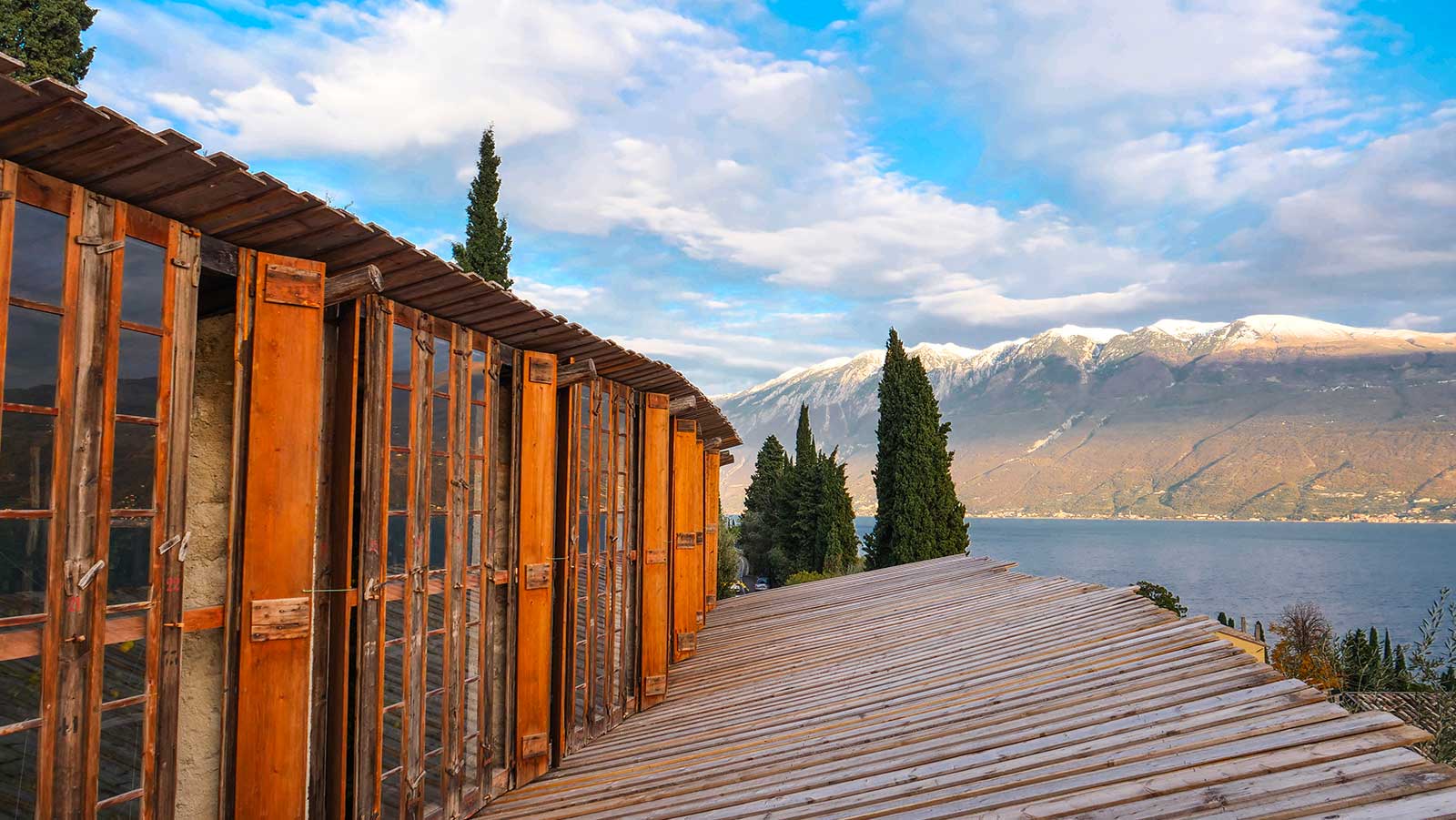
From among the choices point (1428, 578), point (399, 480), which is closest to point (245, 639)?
point (399, 480)

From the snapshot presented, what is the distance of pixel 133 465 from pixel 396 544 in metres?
1.70

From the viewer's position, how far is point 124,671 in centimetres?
327

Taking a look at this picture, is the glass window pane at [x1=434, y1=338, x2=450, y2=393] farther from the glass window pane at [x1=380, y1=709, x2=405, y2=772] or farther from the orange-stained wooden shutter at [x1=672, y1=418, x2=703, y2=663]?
the orange-stained wooden shutter at [x1=672, y1=418, x2=703, y2=663]

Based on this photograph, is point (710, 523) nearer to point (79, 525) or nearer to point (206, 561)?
point (206, 561)

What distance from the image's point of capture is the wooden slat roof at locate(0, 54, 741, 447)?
272 cm

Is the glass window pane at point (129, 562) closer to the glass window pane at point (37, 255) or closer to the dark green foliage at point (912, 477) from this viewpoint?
the glass window pane at point (37, 255)

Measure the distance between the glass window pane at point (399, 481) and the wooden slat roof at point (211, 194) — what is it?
88cm

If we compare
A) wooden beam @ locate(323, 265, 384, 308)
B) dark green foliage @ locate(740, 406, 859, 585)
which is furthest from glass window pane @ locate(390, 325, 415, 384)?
dark green foliage @ locate(740, 406, 859, 585)

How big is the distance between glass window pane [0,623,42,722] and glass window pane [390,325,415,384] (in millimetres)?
2154

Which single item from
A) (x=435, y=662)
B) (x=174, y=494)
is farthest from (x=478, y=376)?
(x=174, y=494)

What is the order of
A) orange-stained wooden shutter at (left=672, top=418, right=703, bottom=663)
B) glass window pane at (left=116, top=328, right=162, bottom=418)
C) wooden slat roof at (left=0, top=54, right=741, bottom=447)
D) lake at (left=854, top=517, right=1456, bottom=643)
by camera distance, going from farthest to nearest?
1. lake at (left=854, top=517, right=1456, bottom=643)
2. orange-stained wooden shutter at (left=672, top=418, right=703, bottom=663)
3. glass window pane at (left=116, top=328, right=162, bottom=418)
4. wooden slat roof at (left=0, top=54, right=741, bottom=447)

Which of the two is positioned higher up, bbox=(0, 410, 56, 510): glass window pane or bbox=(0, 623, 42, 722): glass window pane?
bbox=(0, 410, 56, 510): glass window pane

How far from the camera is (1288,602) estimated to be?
71562 millimetres

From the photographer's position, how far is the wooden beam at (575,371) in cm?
696
